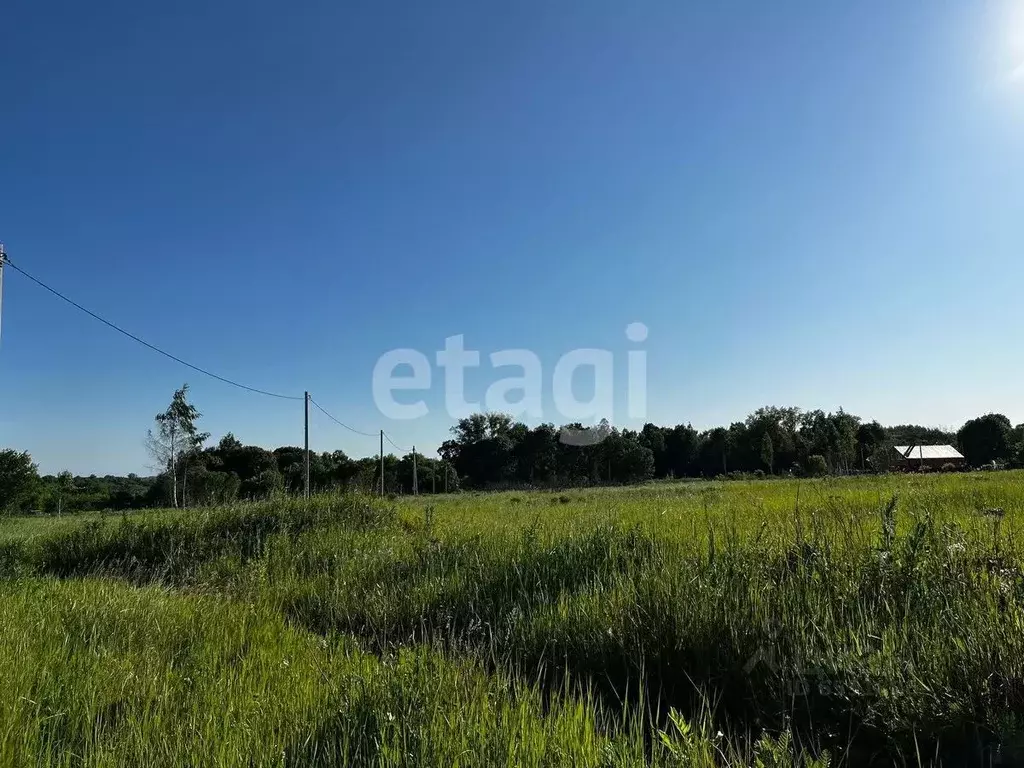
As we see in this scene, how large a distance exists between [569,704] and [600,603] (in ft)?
5.98

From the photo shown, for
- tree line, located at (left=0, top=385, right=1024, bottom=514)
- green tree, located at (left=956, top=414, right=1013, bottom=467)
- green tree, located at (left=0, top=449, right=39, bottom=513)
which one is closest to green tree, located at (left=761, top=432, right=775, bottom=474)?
tree line, located at (left=0, top=385, right=1024, bottom=514)

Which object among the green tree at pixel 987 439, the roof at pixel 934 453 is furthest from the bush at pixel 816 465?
the roof at pixel 934 453

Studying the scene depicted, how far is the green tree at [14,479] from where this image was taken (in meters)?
33.8

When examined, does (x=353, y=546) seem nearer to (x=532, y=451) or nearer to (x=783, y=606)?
(x=783, y=606)

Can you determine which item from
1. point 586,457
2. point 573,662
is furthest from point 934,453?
point 573,662

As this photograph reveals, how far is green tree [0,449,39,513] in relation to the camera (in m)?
33.8

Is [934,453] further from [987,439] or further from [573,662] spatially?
[573,662]

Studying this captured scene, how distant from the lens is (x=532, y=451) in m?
65.8

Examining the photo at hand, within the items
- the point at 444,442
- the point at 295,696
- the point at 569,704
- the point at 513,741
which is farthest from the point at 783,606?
the point at 444,442

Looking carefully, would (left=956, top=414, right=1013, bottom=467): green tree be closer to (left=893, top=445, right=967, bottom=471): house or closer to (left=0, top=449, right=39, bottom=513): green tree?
(left=893, top=445, right=967, bottom=471): house

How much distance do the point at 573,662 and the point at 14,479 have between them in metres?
43.9

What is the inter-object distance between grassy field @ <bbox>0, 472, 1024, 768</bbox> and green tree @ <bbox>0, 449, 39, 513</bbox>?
37.3 metres

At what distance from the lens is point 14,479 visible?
1346 inches

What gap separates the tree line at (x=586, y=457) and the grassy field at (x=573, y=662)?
39.1 meters
